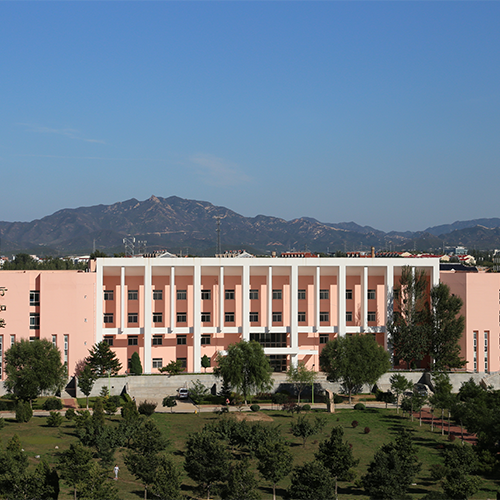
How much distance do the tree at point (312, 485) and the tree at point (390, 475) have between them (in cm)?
249

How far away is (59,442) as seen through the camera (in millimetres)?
41406

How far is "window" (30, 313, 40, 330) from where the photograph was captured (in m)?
59.3

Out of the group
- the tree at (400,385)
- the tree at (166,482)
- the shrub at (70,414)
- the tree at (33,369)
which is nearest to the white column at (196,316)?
the tree at (33,369)

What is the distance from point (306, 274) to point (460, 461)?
116ft

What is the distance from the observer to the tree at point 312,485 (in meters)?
27.6

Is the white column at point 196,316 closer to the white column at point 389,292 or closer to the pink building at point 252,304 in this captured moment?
the pink building at point 252,304

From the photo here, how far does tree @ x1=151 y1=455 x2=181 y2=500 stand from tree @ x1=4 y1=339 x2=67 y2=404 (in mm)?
28098

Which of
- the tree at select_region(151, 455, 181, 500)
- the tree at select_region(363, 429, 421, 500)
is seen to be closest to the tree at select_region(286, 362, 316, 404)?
the tree at select_region(363, 429, 421, 500)

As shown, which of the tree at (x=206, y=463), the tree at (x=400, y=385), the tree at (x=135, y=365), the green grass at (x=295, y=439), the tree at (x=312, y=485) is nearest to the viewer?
the tree at (x=312, y=485)

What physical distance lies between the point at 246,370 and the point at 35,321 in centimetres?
2082

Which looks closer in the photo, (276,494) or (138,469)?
Answer: (138,469)

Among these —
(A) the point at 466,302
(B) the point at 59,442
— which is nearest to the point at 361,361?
(A) the point at 466,302

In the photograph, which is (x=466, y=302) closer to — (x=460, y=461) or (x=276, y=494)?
(x=460, y=461)

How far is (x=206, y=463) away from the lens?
3073cm
